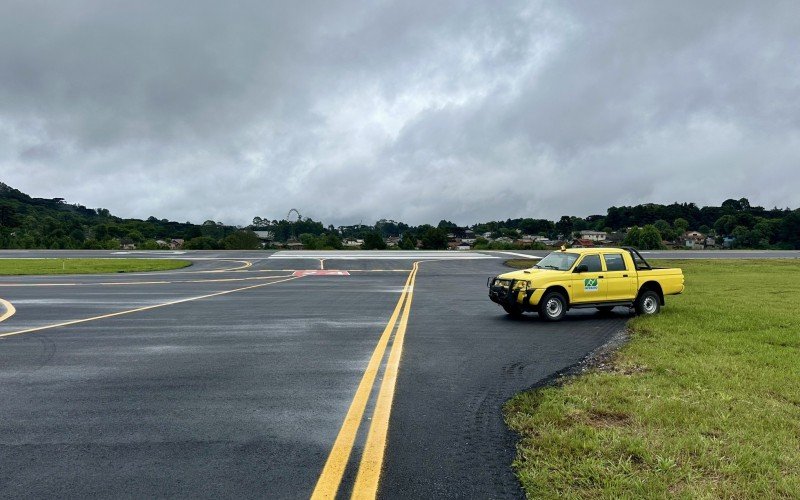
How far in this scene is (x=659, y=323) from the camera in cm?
1122

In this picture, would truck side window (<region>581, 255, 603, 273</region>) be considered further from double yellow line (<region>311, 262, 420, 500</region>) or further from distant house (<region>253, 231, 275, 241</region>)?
distant house (<region>253, 231, 275, 241</region>)

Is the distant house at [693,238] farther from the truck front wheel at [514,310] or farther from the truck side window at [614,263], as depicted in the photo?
the truck front wheel at [514,310]

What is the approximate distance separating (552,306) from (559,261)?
1.51 m

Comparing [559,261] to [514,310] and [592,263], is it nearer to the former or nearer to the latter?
[592,263]

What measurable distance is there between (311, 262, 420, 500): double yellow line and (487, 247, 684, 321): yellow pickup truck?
4952 millimetres

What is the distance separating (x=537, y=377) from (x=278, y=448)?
3.66 meters

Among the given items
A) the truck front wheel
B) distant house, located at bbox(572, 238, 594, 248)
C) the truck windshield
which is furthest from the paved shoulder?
distant house, located at bbox(572, 238, 594, 248)

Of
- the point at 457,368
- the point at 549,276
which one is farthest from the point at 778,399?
the point at 549,276

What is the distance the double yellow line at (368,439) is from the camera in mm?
3633

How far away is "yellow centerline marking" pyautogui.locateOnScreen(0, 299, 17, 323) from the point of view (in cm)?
1273

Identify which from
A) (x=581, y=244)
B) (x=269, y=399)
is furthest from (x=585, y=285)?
(x=581, y=244)

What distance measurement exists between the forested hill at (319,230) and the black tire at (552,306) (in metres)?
66.4

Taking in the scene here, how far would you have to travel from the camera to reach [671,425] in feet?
15.6

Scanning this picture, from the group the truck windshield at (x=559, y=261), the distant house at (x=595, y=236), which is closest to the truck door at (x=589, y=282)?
the truck windshield at (x=559, y=261)
